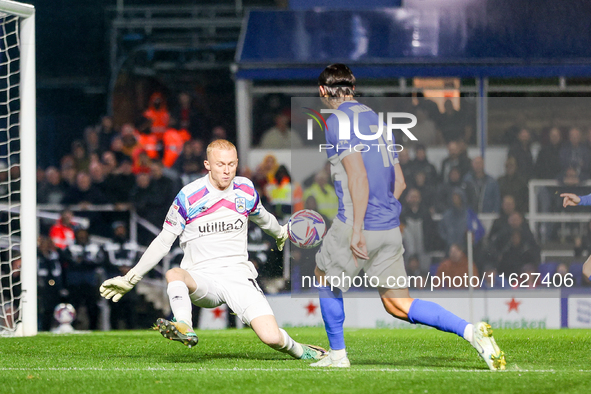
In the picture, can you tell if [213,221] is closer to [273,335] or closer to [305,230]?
[305,230]

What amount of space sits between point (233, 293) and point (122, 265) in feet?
16.5

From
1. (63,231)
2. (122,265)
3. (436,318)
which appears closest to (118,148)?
(63,231)

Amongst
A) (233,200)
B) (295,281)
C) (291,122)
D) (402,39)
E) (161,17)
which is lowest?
(295,281)

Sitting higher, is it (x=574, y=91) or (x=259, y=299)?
(x=574, y=91)

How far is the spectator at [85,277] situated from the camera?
10.7 meters

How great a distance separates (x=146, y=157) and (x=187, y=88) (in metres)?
3.64

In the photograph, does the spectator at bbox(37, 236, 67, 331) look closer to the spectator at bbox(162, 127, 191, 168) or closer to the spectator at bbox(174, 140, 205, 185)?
the spectator at bbox(174, 140, 205, 185)

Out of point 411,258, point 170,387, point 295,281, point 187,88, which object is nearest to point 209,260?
point 170,387

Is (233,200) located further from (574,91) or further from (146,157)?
(574,91)

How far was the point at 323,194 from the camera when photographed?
9.93 metres

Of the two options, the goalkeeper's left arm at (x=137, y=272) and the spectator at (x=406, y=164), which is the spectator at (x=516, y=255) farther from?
the goalkeeper's left arm at (x=137, y=272)

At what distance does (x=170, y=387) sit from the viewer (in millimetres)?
4730

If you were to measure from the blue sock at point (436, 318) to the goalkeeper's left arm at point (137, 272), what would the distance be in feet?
5.70

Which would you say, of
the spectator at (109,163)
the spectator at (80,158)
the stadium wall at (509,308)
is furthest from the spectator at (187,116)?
the stadium wall at (509,308)
